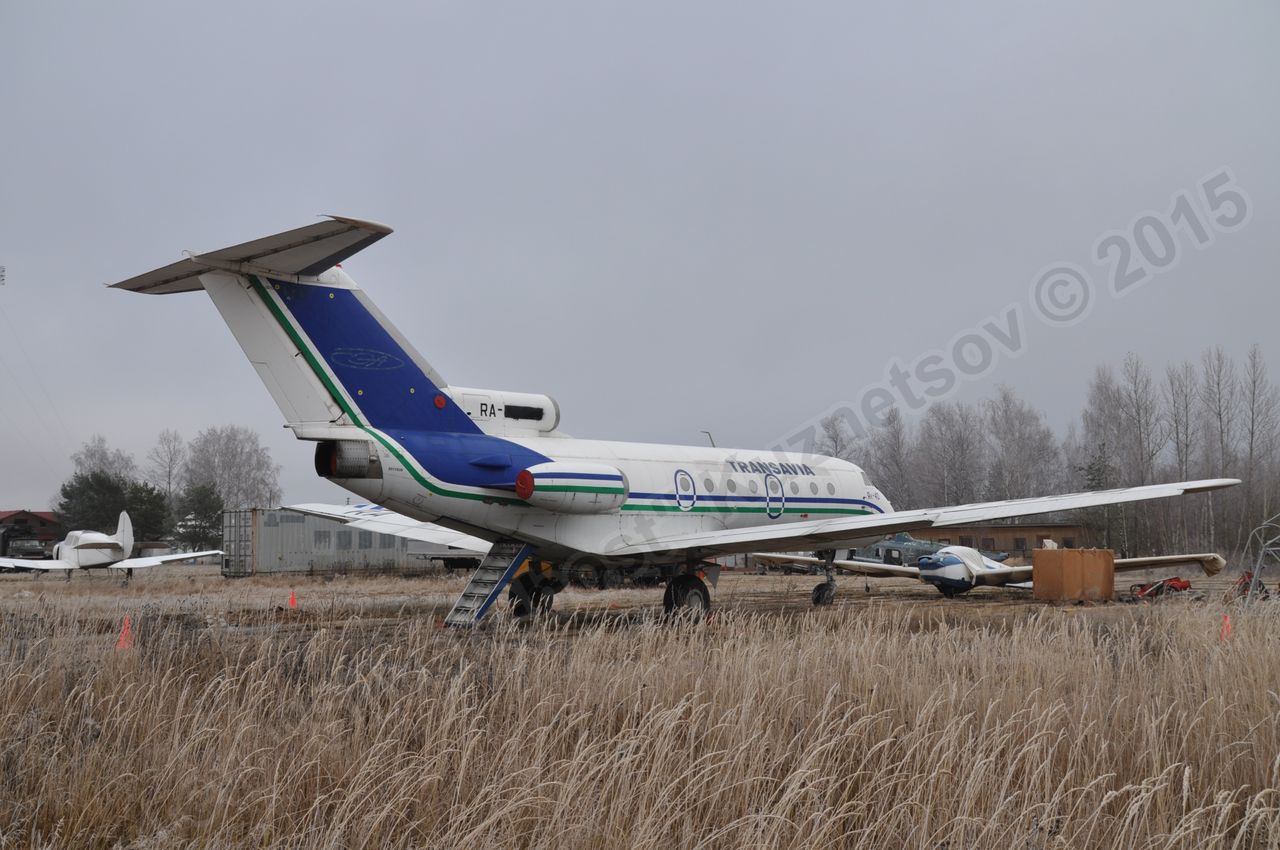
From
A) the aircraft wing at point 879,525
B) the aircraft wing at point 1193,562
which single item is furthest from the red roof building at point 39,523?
the aircraft wing at point 1193,562

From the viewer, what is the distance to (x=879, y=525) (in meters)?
13.1

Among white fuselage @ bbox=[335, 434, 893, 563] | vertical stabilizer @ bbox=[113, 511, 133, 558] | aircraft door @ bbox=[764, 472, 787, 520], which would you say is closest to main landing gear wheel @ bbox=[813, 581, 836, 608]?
white fuselage @ bbox=[335, 434, 893, 563]

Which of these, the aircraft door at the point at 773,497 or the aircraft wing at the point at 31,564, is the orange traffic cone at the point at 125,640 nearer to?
the aircraft door at the point at 773,497

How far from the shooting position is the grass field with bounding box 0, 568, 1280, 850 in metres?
3.38

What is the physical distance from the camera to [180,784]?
3721 mm

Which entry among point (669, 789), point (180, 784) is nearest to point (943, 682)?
point (669, 789)

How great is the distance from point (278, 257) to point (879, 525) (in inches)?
351

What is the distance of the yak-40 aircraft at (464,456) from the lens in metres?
11.3

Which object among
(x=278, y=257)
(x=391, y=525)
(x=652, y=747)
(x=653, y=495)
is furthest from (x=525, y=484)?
(x=652, y=747)

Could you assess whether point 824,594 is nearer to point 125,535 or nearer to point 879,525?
point 879,525

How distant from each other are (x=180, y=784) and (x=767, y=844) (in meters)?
2.43

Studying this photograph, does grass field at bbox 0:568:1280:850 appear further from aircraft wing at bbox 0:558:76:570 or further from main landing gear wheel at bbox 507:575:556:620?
aircraft wing at bbox 0:558:76:570

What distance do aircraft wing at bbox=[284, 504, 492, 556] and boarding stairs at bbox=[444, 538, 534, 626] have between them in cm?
211

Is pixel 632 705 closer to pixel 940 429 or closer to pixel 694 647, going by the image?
pixel 694 647
